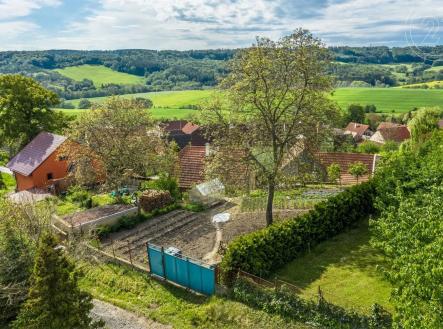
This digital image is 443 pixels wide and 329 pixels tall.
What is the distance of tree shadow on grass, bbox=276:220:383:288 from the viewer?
18188 millimetres

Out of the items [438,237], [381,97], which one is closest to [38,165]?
[438,237]

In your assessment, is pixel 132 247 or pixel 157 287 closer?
pixel 157 287

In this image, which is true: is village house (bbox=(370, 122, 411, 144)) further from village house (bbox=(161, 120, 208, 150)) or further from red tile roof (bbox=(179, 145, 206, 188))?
red tile roof (bbox=(179, 145, 206, 188))

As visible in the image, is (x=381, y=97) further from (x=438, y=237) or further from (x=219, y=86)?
(x=438, y=237)

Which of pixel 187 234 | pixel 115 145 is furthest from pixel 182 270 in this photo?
pixel 115 145

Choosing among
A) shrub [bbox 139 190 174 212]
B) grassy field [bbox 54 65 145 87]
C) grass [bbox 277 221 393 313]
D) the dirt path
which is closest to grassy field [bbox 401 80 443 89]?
grassy field [bbox 54 65 145 87]

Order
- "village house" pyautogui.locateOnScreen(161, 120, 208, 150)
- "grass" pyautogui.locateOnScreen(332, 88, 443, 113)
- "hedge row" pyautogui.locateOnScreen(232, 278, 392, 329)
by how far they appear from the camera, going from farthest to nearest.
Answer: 1. "grass" pyautogui.locateOnScreen(332, 88, 443, 113)
2. "village house" pyautogui.locateOnScreen(161, 120, 208, 150)
3. "hedge row" pyautogui.locateOnScreen(232, 278, 392, 329)

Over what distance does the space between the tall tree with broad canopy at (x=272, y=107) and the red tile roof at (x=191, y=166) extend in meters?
11.1

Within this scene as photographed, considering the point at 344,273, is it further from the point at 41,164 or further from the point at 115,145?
the point at 41,164

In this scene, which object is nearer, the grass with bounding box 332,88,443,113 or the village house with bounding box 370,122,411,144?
the village house with bounding box 370,122,411,144

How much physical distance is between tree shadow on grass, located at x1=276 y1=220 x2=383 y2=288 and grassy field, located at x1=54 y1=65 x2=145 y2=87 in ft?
524

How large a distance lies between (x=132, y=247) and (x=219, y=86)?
379 inches

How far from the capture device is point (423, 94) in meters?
135

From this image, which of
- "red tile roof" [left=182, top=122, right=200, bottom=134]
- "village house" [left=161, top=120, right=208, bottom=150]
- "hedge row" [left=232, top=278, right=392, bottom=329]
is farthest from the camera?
"red tile roof" [left=182, top=122, right=200, bottom=134]
